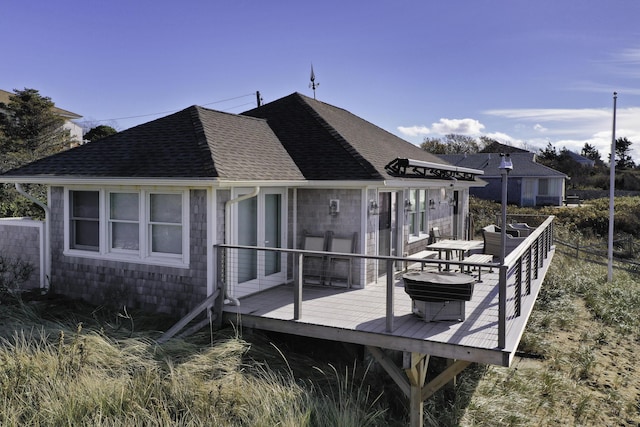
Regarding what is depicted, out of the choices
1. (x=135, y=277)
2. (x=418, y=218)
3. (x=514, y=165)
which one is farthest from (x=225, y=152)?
(x=514, y=165)

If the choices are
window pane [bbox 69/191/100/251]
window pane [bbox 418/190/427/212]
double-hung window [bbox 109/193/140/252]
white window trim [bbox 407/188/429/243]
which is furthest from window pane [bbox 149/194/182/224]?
window pane [bbox 418/190/427/212]

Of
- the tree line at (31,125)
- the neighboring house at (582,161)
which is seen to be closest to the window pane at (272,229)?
the tree line at (31,125)

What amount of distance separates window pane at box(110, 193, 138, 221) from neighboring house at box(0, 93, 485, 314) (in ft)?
0.06

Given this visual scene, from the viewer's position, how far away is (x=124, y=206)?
9.28 metres

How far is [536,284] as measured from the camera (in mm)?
10188

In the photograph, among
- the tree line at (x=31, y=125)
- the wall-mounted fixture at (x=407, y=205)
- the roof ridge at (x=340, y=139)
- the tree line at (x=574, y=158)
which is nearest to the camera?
the roof ridge at (x=340, y=139)

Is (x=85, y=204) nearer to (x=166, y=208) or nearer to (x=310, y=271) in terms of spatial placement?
(x=166, y=208)

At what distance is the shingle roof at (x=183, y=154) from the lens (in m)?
8.60

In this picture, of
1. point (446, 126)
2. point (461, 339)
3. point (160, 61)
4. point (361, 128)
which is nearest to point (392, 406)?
point (461, 339)

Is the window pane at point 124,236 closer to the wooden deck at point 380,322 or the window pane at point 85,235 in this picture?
the window pane at point 85,235

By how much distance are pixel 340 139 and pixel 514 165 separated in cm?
3185

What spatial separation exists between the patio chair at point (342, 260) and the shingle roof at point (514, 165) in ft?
99.1

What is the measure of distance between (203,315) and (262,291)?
153cm

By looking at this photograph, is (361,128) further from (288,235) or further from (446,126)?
(446,126)
